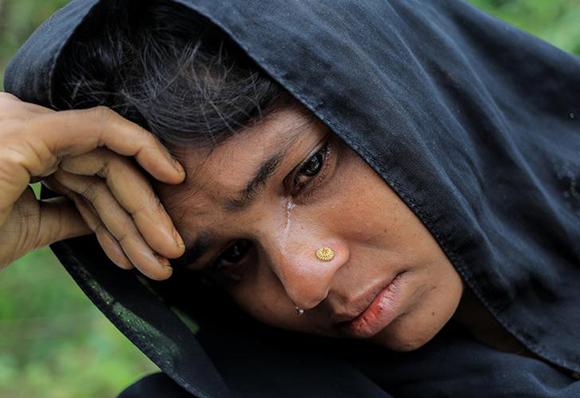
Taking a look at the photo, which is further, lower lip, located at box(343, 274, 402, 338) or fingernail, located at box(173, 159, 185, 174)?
lower lip, located at box(343, 274, 402, 338)

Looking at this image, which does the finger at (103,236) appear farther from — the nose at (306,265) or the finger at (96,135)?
the nose at (306,265)

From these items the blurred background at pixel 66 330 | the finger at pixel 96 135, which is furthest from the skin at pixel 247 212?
the blurred background at pixel 66 330

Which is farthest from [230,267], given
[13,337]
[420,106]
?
[13,337]

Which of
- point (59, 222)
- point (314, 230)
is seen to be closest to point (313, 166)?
point (314, 230)

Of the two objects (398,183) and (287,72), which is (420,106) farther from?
(287,72)

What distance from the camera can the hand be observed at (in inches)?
69.8

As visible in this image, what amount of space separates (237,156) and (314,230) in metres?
0.26

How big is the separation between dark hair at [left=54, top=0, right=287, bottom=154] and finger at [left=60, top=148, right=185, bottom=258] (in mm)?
112

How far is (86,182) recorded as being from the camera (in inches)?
75.2

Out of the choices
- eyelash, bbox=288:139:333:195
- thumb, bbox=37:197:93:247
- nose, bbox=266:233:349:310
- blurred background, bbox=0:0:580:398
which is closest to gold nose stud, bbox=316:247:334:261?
nose, bbox=266:233:349:310

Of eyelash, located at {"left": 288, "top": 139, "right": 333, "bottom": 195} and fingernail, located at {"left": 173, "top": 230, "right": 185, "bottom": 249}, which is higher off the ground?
eyelash, located at {"left": 288, "top": 139, "right": 333, "bottom": 195}

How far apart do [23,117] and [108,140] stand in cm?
19

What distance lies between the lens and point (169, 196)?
1890 millimetres

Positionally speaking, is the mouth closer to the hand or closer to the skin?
the skin
